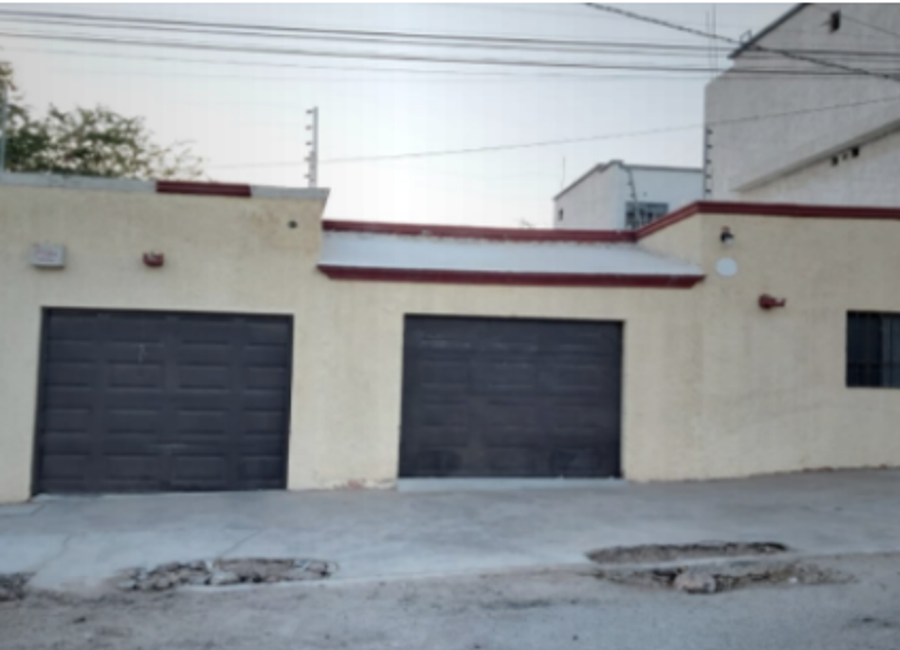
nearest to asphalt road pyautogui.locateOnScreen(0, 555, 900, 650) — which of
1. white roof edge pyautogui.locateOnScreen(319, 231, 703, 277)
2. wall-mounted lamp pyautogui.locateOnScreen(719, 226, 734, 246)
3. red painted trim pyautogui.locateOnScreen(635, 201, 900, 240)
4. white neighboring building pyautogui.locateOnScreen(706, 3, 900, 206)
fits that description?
white roof edge pyautogui.locateOnScreen(319, 231, 703, 277)

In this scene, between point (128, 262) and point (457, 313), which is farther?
point (457, 313)

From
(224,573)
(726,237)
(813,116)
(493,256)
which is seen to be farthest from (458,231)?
(813,116)

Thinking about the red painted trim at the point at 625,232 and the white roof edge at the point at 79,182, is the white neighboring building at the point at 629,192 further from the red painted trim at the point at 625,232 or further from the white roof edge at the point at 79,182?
the white roof edge at the point at 79,182

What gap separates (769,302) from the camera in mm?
10445

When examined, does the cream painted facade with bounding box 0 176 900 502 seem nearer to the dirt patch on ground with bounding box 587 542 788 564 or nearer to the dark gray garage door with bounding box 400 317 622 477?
the dark gray garage door with bounding box 400 317 622 477

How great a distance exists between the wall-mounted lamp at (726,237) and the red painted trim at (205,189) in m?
6.24

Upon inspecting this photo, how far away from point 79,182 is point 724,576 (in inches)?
327

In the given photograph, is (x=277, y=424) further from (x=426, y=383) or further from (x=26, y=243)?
(x=26, y=243)

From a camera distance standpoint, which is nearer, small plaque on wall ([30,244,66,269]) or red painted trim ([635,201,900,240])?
small plaque on wall ([30,244,66,269])

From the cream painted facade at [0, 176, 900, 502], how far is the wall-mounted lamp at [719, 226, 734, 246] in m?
0.09

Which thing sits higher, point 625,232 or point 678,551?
point 625,232

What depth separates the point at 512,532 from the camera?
24.7ft

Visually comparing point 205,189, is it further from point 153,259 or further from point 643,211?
point 643,211

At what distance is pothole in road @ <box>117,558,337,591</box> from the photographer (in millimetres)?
5992
